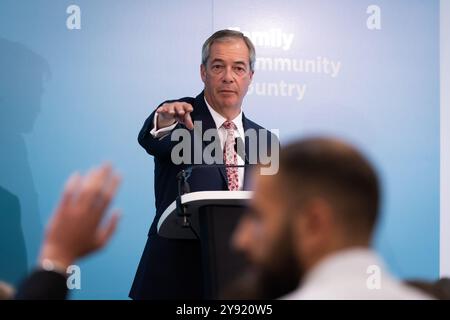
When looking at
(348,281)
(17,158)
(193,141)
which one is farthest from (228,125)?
(348,281)

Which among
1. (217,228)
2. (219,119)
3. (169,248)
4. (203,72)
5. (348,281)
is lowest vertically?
(169,248)

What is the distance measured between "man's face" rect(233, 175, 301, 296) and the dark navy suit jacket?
2147 millimetres

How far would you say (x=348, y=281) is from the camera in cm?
142

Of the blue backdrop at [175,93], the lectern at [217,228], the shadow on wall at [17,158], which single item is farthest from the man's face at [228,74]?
the lectern at [217,228]

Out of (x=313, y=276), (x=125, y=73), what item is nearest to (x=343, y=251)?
(x=313, y=276)

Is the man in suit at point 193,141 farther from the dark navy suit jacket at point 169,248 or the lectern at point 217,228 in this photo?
the lectern at point 217,228

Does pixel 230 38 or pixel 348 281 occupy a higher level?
pixel 230 38

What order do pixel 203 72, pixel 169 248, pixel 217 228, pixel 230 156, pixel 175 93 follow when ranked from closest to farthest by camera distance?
pixel 217 228, pixel 169 248, pixel 230 156, pixel 203 72, pixel 175 93

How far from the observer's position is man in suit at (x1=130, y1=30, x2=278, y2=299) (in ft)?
12.4

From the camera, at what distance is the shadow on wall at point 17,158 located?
4.89 m

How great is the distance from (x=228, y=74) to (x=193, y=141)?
474mm

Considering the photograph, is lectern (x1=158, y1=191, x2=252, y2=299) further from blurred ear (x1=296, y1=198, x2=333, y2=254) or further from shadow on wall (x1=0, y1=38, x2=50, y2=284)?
shadow on wall (x1=0, y1=38, x2=50, y2=284)

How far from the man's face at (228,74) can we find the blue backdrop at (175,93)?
31 cm

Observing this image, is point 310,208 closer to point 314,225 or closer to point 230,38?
point 314,225
